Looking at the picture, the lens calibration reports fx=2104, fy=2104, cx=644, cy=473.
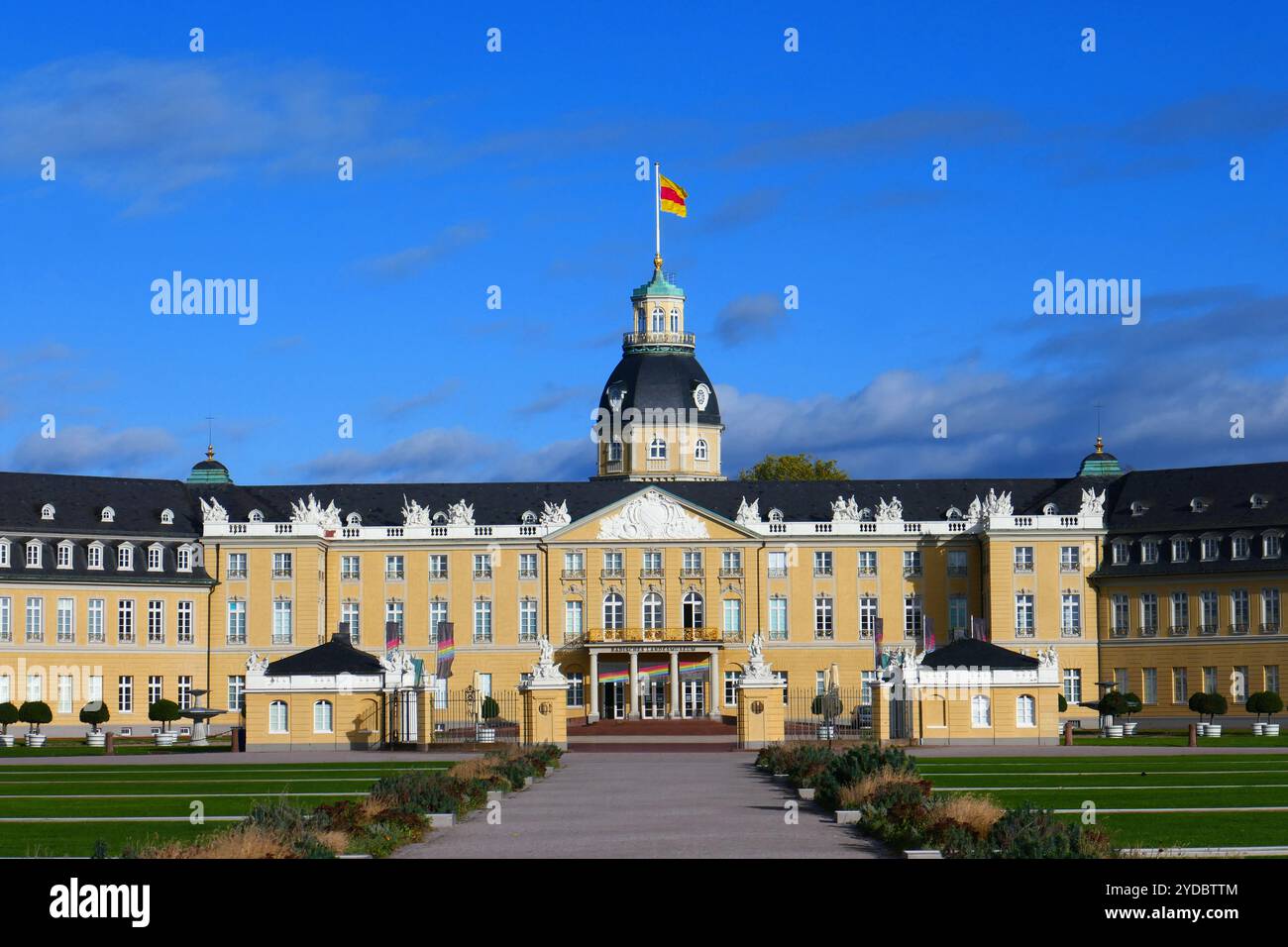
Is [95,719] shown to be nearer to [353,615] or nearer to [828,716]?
[353,615]

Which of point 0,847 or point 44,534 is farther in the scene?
point 44,534

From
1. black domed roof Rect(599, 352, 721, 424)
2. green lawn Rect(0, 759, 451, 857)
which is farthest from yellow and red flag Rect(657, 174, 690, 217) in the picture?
green lawn Rect(0, 759, 451, 857)

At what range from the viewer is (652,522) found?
100250 mm

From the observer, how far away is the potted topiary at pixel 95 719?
75.4 m

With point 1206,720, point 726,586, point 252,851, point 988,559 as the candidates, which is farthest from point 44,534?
point 252,851

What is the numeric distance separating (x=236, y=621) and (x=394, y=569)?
779cm

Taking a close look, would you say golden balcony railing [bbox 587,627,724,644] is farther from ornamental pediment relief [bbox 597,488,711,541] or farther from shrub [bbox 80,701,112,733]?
shrub [bbox 80,701,112,733]

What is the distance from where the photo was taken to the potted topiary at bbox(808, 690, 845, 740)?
6656 cm

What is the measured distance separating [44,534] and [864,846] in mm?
73084

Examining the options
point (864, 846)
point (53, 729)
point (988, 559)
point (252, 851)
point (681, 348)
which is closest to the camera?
point (252, 851)

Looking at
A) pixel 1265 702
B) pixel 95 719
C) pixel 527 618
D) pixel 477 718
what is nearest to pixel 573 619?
pixel 527 618

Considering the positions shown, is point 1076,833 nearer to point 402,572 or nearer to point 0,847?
point 0,847

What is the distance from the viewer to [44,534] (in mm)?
94812

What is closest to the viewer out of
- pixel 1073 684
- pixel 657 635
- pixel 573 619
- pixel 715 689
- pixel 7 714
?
pixel 7 714
